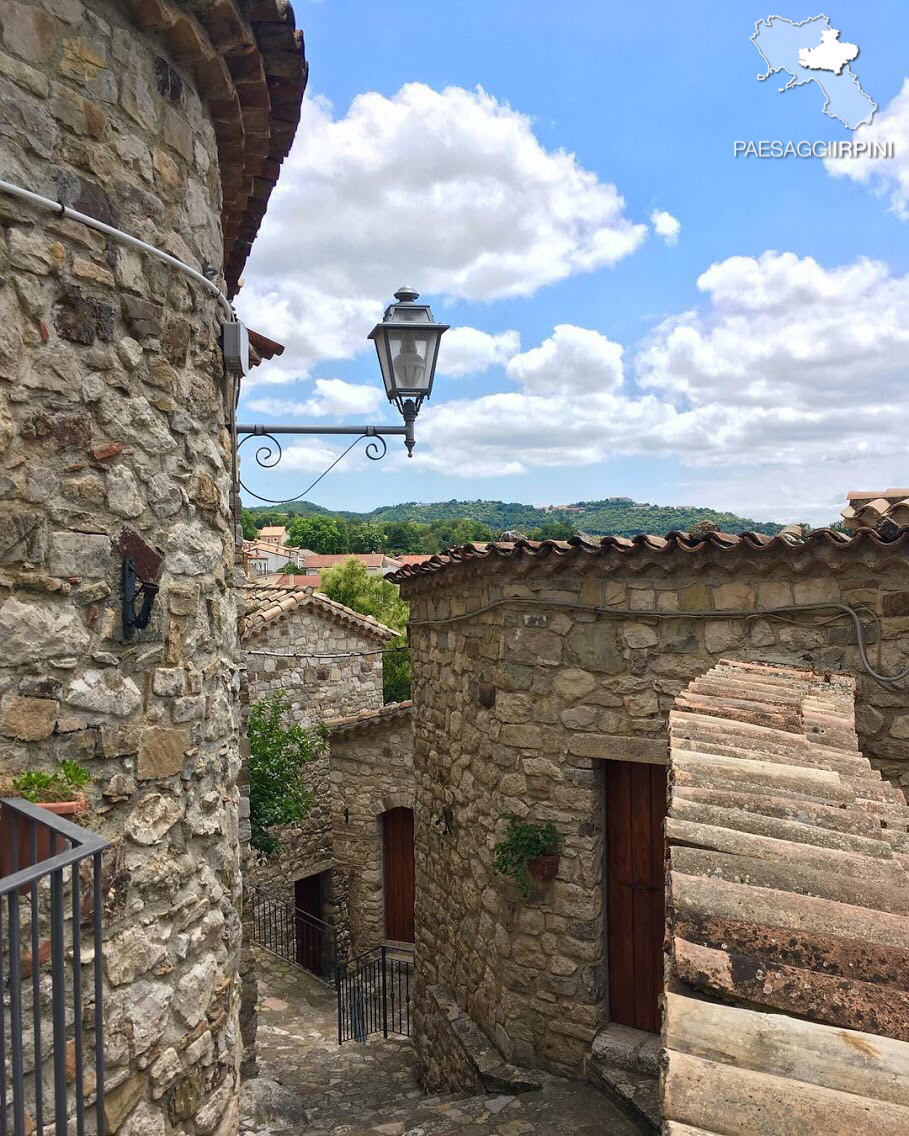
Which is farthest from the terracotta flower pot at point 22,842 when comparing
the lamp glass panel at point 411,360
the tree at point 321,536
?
the tree at point 321,536

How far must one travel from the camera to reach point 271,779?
34.5ft

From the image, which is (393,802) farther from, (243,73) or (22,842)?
(243,73)

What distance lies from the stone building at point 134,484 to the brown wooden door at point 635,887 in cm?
281

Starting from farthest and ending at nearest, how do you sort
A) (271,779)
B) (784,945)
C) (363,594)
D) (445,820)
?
1. (363,594)
2. (271,779)
3. (445,820)
4. (784,945)

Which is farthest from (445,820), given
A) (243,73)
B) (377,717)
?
(243,73)

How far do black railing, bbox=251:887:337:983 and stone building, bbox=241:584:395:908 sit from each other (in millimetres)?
238

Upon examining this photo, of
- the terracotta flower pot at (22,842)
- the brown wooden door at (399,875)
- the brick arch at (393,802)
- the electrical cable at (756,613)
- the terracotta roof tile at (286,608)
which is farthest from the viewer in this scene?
the terracotta roof tile at (286,608)

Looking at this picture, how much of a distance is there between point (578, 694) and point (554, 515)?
8641cm

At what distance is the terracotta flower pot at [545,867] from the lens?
17.3 feet

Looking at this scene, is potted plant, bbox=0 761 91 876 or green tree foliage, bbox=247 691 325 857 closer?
potted plant, bbox=0 761 91 876

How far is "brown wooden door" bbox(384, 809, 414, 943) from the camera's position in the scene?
12.1 m

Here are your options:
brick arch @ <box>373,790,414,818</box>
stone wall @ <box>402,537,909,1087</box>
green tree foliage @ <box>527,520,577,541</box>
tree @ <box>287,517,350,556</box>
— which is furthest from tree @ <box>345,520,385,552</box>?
stone wall @ <box>402,537,909,1087</box>

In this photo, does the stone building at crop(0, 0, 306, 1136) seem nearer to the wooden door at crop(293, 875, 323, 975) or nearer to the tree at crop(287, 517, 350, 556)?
the wooden door at crop(293, 875, 323, 975)

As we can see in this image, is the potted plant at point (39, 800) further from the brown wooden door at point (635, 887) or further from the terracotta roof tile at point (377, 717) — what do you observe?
the terracotta roof tile at point (377, 717)
